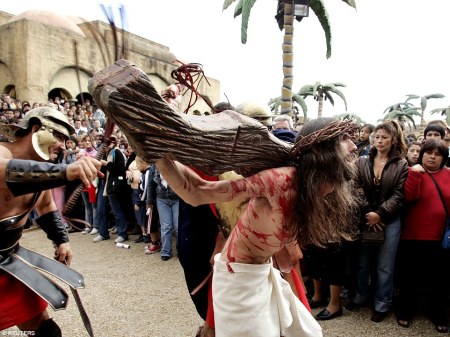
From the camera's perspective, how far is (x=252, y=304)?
154 centimetres

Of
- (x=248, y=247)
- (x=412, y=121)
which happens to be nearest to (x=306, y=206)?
(x=248, y=247)

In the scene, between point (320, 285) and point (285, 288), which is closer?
point (285, 288)

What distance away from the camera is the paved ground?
3170 mm

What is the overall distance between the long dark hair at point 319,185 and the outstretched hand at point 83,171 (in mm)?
879

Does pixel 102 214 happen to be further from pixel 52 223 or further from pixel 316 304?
pixel 316 304

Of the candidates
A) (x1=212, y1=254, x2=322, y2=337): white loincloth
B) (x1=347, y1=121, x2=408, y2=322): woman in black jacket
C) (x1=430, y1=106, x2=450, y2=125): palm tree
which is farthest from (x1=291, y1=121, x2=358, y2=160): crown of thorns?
(x1=430, y1=106, x2=450, y2=125): palm tree

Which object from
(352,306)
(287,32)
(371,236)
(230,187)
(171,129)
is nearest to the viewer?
(171,129)

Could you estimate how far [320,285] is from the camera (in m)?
3.71

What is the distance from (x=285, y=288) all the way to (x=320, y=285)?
224 centimetres

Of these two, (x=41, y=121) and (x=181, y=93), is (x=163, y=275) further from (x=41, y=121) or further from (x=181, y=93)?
(x=181, y=93)

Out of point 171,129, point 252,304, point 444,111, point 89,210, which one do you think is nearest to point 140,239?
point 89,210

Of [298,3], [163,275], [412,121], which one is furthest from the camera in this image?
[412,121]

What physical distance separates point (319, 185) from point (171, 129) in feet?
2.38

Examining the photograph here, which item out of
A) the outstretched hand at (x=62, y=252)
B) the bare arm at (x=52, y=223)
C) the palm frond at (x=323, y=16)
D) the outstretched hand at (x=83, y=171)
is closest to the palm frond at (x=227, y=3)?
the palm frond at (x=323, y=16)
